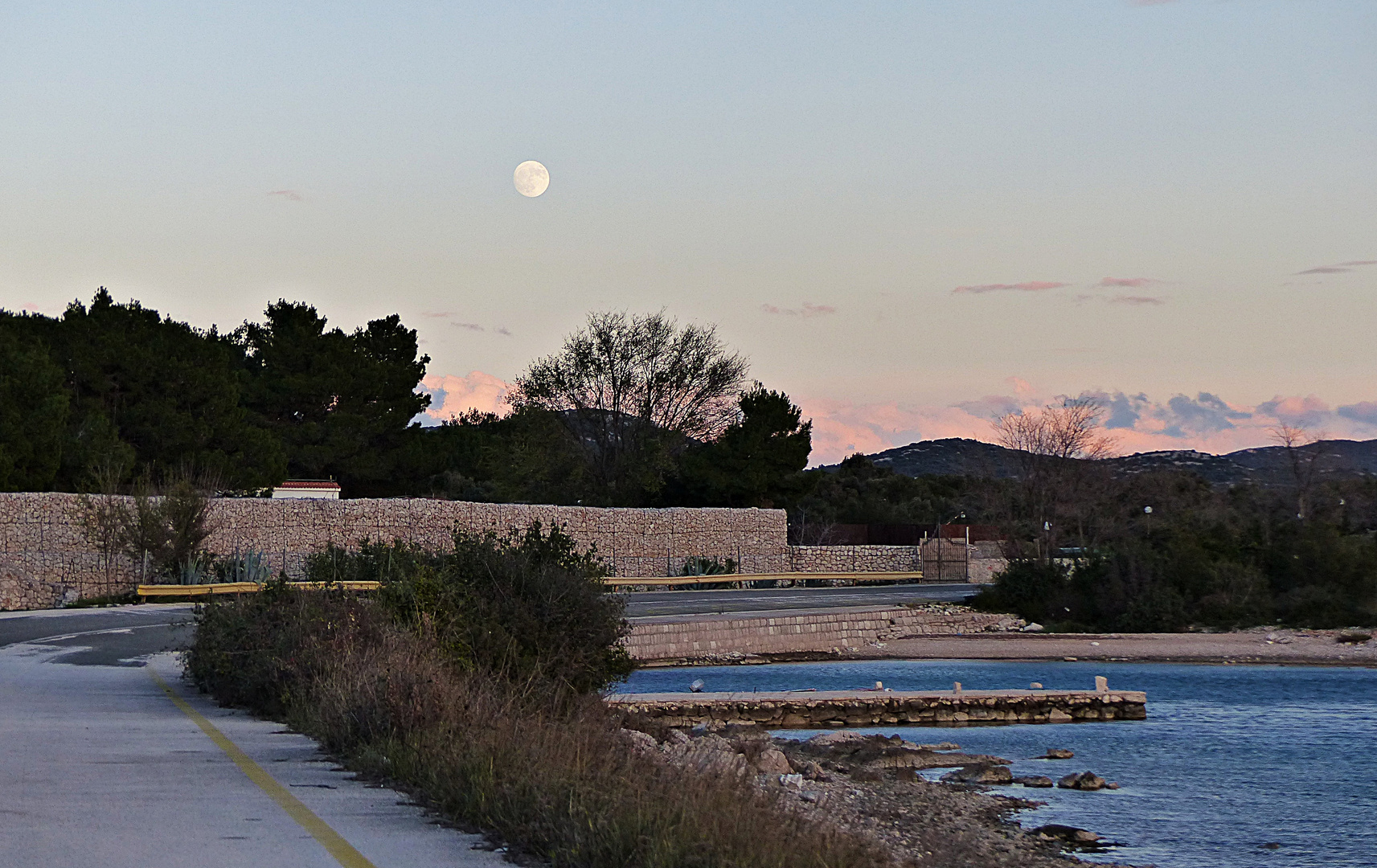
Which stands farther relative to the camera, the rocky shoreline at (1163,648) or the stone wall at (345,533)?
the rocky shoreline at (1163,648)

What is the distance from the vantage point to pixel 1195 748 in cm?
2759

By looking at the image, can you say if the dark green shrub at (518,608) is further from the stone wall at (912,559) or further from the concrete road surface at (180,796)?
the stone wall at (912,559)

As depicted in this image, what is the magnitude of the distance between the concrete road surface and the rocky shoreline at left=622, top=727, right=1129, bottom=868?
289cm

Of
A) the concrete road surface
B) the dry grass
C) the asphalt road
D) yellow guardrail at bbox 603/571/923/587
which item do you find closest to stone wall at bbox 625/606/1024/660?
the asphalt road

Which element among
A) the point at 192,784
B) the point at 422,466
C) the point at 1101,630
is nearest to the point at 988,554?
the point at 1101,630

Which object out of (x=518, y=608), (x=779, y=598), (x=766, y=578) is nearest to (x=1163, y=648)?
(x=779, y=598)

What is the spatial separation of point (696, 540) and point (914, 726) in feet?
110

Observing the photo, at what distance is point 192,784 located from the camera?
10.3 metres

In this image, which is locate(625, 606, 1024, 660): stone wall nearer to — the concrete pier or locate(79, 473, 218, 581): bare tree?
the concrete pier

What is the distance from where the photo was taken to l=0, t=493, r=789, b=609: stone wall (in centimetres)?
4162

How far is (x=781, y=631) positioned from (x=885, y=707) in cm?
1284

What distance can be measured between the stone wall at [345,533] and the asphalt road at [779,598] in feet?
13.6

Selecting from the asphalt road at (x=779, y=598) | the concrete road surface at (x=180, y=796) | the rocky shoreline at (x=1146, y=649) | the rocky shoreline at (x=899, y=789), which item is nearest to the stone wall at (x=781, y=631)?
the rocky shoreline at (x=1146, y=649)

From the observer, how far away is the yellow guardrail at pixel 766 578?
56.5 m
